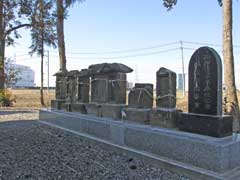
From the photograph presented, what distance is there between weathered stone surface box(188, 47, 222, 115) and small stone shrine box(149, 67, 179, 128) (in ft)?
1.94

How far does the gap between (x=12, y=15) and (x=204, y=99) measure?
16101 millimetres

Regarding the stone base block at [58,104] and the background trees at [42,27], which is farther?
the background trees at [42,27]

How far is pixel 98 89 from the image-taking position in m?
7.32

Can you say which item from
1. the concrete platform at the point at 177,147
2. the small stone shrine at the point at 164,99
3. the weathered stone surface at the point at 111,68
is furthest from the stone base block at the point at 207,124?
the weathered stone surface at the point at 111,68

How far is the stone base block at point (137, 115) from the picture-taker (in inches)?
222

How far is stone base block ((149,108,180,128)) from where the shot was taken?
518 centimetres

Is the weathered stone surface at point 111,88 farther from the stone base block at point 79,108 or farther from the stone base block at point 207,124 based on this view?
the stone base block at point 207,124

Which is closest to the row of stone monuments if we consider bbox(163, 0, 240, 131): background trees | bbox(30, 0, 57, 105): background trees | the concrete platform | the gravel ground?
the concrete platform

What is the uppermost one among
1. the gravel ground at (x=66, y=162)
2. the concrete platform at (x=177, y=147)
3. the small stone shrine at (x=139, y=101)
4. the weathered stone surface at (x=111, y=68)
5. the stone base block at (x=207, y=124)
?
the weathered stone surface at (x=111, y=68)

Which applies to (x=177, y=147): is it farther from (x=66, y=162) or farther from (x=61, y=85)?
(x=61, y=85)

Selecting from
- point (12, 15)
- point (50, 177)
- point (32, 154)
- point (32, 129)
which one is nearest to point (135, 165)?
point (50, 177)

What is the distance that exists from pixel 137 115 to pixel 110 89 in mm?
1274

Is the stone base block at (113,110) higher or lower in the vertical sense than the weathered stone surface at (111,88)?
lower

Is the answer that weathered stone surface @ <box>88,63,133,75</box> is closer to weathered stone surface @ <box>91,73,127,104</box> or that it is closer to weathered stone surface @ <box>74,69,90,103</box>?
weathered stone surface @ <box>91,73,127,104</box>
